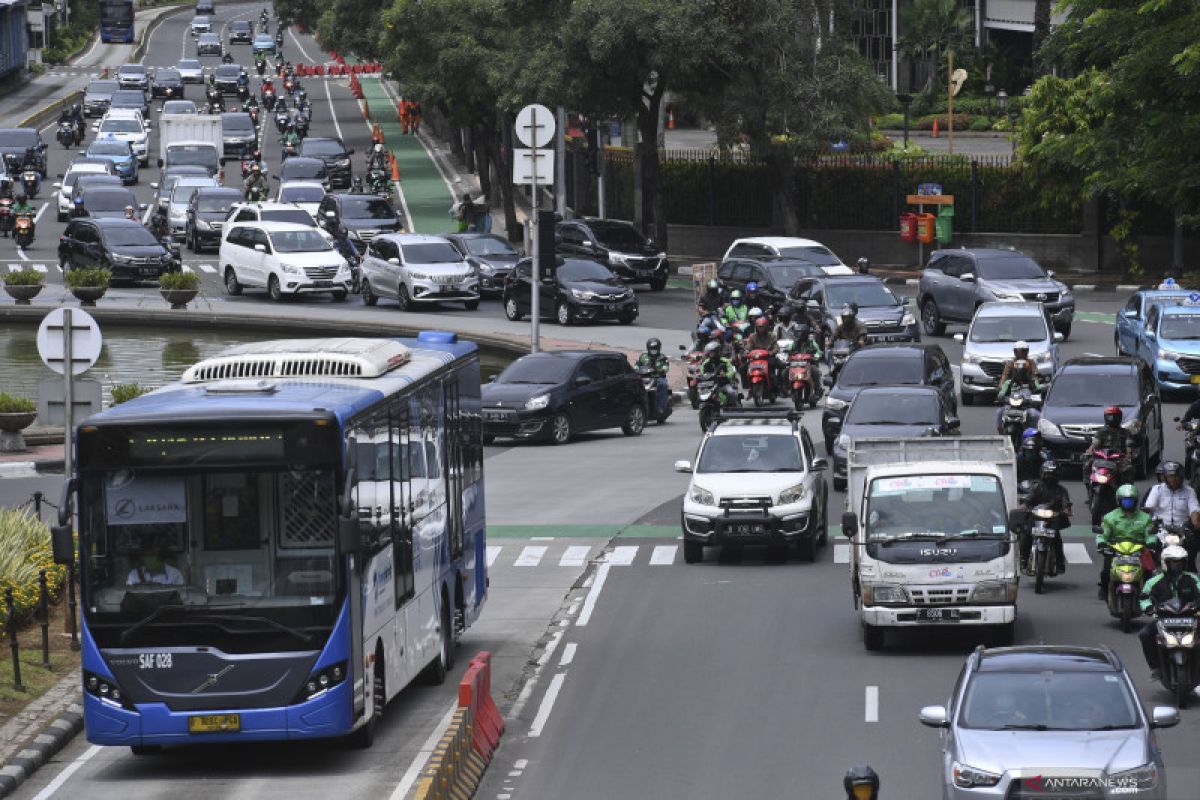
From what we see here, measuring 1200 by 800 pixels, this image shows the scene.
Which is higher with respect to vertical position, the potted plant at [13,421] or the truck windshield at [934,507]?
the truck windshield at [934,507]

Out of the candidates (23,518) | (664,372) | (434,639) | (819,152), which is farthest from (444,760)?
(819,152)

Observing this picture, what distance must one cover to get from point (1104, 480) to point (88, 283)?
31.0 m

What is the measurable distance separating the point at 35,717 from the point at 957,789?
8.23 metres

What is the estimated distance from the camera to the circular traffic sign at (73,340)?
64.4 feet

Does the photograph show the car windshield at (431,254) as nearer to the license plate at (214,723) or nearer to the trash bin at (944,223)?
the trash bin at (944,223)

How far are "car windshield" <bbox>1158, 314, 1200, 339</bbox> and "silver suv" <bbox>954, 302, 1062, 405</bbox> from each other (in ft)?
6.27

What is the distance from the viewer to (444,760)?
1462 centimetres

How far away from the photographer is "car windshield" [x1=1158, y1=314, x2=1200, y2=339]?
38.0 metres

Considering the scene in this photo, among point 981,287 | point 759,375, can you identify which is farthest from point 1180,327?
point 981,287

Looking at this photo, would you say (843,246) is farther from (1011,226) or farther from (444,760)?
(444,760)

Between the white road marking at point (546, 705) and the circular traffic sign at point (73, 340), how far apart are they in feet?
16.7

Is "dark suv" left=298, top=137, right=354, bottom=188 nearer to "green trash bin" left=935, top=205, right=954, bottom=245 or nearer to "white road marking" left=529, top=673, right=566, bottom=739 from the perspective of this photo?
"green trash bin" left=935, top=205, right=954, bottom=245

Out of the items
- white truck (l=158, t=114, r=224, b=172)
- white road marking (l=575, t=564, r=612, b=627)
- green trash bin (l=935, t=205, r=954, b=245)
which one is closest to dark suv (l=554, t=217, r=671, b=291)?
green trash bin (l=935, t=205, r=954, b=245)

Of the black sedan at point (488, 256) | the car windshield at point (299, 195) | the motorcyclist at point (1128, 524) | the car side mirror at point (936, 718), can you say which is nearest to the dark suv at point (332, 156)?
the car windshield at point (299, 195)
